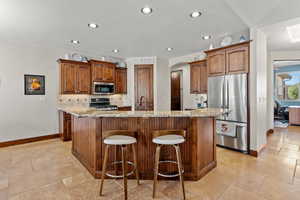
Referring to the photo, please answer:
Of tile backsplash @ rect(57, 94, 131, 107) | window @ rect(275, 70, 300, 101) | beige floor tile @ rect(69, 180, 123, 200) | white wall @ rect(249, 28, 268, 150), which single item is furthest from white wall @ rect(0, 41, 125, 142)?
window @ rect(275, 70, 300, 101)

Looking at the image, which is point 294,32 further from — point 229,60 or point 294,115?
point 294,115

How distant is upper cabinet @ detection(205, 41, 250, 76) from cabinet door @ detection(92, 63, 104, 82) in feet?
11.0

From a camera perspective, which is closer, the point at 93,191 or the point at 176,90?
the point at 93,191

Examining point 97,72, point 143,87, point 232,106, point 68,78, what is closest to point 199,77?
point 232,106

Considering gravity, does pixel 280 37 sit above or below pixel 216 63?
above

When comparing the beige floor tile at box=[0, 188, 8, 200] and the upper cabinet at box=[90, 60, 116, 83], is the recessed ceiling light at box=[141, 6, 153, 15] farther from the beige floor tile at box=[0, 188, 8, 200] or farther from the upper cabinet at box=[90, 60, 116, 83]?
the beige floor tile at box=[0, 188, 8, 200]

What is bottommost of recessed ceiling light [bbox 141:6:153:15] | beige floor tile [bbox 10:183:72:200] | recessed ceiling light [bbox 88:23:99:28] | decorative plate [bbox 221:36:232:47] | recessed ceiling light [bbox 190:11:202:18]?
beige floor tile [bbox 10:183:72:200]

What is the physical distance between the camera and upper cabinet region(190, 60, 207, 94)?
4.99 m

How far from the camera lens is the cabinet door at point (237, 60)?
3443mm

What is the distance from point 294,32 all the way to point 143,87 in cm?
433

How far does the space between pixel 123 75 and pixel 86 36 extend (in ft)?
7.66

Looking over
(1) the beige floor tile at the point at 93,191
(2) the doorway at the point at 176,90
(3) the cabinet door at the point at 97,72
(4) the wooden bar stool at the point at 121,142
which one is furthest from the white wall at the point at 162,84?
(1) the beige floor tile at the point at 93,191

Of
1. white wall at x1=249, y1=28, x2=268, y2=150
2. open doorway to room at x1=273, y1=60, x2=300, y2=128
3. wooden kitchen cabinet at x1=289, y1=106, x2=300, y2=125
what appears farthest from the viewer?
open doorway to room at x1=273, y1=60, x2=300, y2=128

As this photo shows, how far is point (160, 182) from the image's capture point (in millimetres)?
2381
